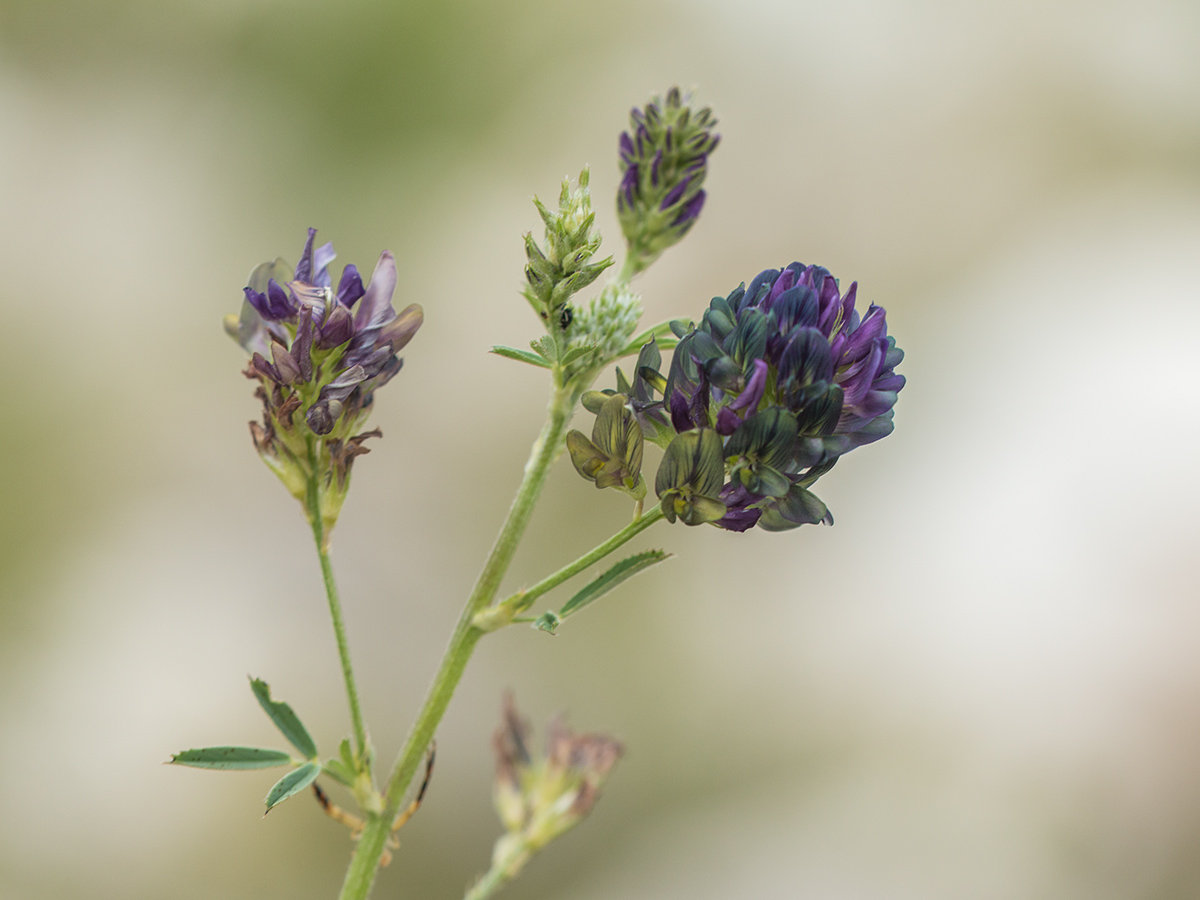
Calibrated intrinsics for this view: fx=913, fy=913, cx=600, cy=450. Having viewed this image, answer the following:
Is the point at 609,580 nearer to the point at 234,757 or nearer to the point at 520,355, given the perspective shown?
the point at 520,355

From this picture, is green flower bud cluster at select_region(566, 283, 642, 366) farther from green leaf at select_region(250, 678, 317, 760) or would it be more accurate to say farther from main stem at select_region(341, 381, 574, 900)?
green leaf at select_region(250, 678, 317, 760)

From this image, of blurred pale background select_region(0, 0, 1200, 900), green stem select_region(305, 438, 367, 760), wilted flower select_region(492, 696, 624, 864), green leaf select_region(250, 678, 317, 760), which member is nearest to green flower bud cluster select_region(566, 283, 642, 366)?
green stem select_region(305, 438, 367, 760)

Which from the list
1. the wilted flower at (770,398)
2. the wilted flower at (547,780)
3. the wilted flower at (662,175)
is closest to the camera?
the wilted flower at (770,398)

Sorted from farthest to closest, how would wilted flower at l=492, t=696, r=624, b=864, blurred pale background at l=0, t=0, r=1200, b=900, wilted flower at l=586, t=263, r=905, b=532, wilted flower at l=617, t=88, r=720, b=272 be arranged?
blurred pale background at l=0, t=0, r=1200, b=900 < wilted flower at l=492, t=696, r=624, b=864 < wilted flower at l=617, t=88, r=720, b=272 < wilted flower at l=586, t=263, r=905, b=532

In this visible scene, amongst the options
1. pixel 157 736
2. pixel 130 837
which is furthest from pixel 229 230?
pixel 130 837

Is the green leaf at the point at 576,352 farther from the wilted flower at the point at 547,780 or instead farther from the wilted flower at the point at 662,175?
the wilted flower at the point at 547,780

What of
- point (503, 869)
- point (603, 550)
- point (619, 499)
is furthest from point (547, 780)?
point (619, 499)

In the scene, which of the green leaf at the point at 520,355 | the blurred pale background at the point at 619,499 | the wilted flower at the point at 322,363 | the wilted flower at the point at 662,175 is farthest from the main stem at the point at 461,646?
the blurred pale background at the point at 619,499
